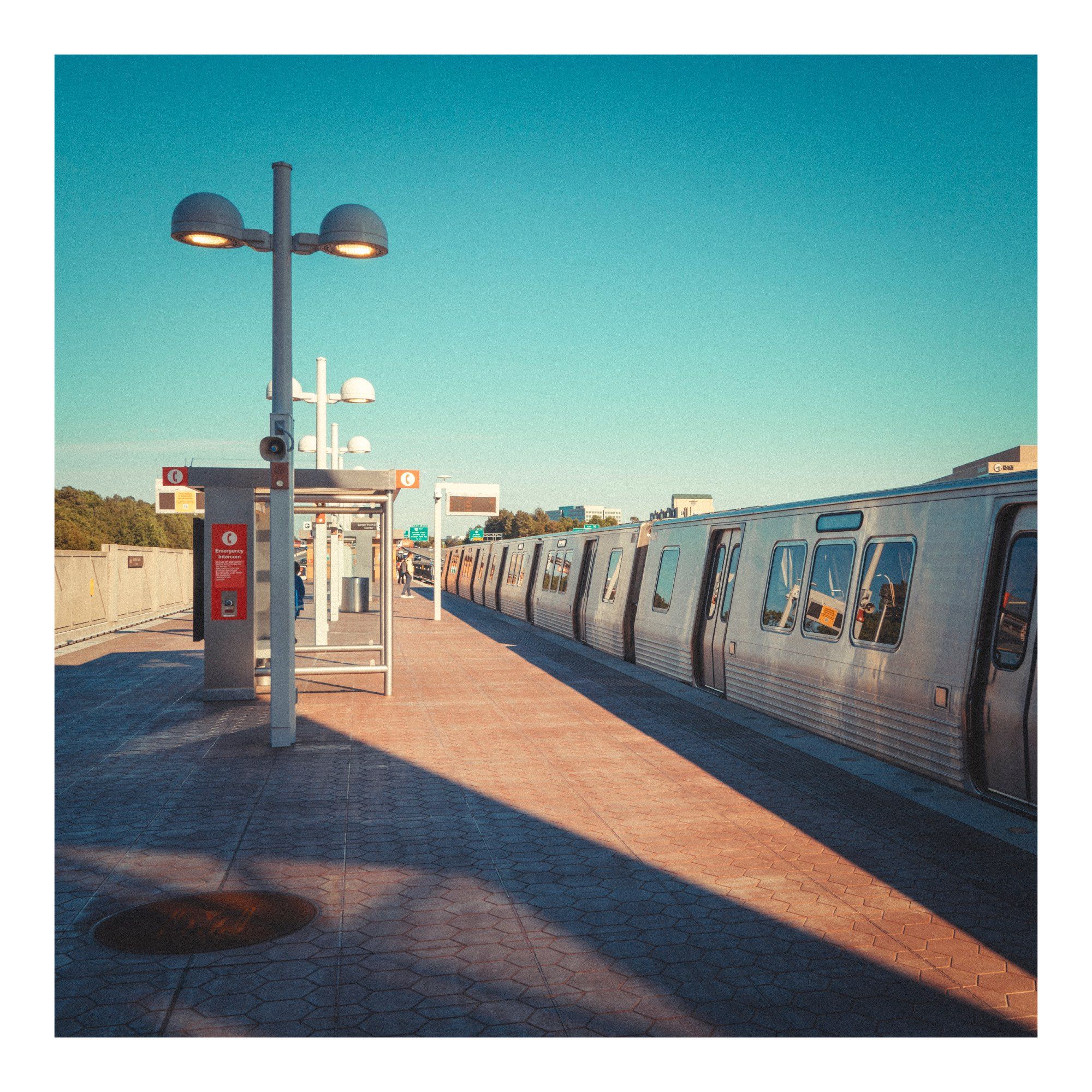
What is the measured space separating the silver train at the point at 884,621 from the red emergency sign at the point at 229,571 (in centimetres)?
598

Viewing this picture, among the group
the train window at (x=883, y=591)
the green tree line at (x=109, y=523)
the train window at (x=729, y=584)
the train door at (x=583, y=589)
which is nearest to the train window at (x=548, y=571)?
the train door at (x=583, y=589)

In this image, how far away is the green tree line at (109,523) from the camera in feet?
260

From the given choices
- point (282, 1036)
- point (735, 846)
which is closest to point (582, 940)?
point (282, 1036)

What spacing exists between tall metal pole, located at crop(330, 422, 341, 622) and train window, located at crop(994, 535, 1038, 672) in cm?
1713

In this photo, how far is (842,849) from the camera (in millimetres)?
6020

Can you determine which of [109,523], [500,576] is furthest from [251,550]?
[109,523]

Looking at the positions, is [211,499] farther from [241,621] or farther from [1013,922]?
[1013,922]

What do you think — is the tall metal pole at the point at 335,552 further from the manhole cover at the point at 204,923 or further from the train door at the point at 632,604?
the manhole cover at the point at 204,923

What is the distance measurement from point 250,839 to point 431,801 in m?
1.40

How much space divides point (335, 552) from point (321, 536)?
16.1ft

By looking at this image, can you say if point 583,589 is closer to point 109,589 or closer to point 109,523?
point 109,589

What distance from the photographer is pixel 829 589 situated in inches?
379

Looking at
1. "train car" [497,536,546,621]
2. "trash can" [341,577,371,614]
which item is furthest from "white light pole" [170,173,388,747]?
"trash can" [341,577,371,614]

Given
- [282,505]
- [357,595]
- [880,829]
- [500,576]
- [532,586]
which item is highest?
[282,505]
